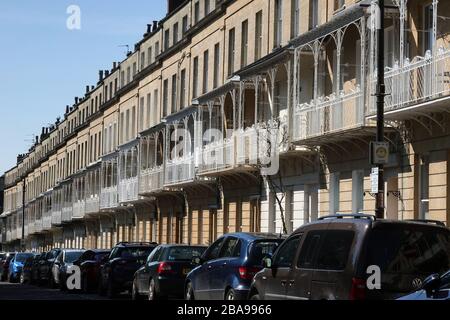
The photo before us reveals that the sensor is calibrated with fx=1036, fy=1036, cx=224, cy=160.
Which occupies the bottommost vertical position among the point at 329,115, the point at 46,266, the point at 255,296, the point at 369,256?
the point at 46,266

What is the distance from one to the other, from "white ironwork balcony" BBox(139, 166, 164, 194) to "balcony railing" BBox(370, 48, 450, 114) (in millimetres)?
25199

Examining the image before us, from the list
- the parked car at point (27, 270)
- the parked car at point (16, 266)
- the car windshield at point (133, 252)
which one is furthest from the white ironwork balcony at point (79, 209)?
the car windshield at point (133, 252)

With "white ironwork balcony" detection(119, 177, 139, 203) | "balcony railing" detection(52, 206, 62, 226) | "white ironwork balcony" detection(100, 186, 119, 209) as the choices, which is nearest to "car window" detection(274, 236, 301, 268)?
"white ironwork balcony" detection(119, 177, 139, 203)

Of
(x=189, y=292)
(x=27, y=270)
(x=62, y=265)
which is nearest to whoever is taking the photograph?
(x=189, y=292)

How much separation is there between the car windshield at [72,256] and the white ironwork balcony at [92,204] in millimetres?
30018

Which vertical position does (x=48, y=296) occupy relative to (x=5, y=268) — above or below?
above

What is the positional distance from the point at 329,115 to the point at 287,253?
11.7 metres

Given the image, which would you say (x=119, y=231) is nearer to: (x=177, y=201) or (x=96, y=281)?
(x=177, y=201)

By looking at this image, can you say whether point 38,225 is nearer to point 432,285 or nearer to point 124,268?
point 124,268

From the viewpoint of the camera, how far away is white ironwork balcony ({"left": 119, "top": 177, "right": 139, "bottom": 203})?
54359 millimetres

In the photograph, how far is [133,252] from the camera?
1179 inches

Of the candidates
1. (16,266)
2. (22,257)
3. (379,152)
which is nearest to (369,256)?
(379,152)
